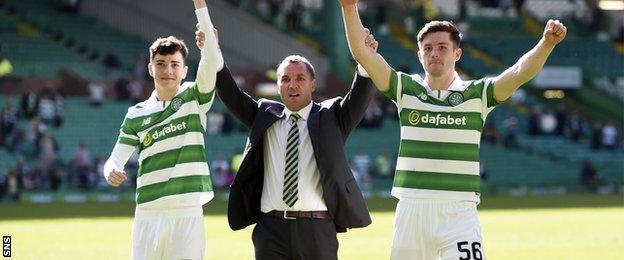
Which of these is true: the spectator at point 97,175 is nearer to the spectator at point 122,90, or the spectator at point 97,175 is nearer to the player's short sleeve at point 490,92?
the spectator at point 122,90

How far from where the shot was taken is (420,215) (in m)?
9.38

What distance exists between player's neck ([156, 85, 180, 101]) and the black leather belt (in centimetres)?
112

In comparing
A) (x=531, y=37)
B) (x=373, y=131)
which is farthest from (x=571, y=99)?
(x=373, y=131)

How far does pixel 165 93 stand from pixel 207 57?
0.44 meters

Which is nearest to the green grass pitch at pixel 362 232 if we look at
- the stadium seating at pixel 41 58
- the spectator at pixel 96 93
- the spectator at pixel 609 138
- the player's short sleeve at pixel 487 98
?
the spectator at pixel 96 93

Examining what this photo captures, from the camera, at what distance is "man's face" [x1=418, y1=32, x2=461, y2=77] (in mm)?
9562

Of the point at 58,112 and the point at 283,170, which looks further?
the point at 58,112

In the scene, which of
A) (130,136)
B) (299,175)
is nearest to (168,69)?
(130,136)

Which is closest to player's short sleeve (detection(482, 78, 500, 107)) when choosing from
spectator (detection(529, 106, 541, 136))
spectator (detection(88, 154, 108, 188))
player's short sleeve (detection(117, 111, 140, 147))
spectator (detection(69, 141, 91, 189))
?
player's short sleeve (detection(117, 111, 140, 147))

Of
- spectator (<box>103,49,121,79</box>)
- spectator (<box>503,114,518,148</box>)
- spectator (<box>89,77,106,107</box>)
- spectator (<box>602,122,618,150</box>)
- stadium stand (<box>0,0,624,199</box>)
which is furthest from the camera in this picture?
spectator (<box>602,122,618,150</box>)

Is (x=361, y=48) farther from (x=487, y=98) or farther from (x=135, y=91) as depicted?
(x=135, y=91)

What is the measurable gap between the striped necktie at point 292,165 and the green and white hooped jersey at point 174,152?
0.56 metres

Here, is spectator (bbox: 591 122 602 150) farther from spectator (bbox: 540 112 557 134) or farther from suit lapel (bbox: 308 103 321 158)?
suit lapel (bbox: 308 103 321 158)

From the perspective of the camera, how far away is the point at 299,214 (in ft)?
31.5
